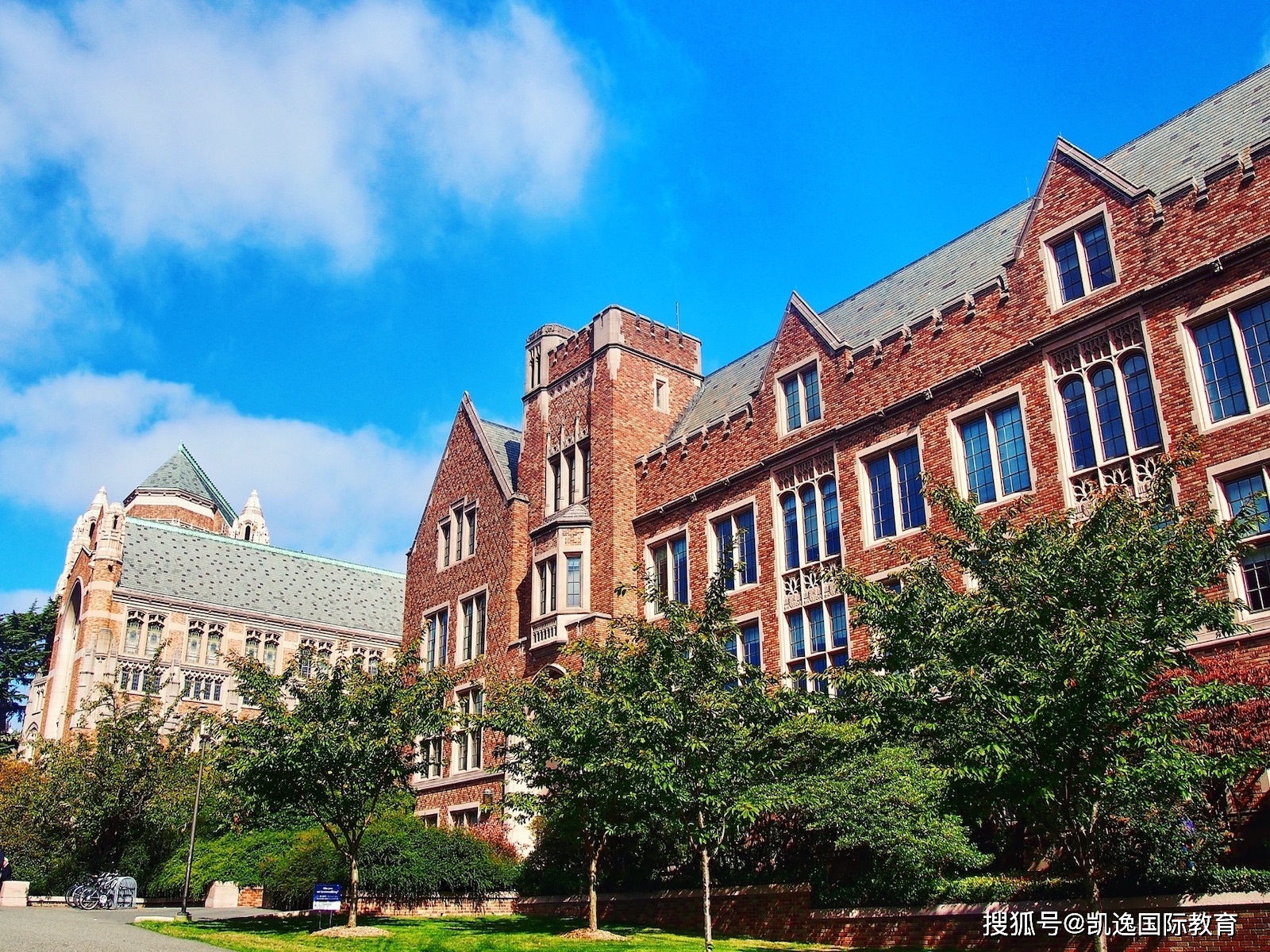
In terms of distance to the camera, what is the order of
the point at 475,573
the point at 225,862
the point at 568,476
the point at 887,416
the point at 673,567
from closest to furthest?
the point at 887,416 → the point at 673,567 → the point at 225,862 → the point at 568,476 → the point at 475,573

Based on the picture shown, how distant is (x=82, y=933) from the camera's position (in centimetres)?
2212

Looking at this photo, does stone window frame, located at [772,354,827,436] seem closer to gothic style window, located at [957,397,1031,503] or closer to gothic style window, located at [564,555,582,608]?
gothic style window, located at [957,397,1031,503]

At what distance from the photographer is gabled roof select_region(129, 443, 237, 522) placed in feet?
378

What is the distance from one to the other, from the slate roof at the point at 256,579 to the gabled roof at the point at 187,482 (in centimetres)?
2072

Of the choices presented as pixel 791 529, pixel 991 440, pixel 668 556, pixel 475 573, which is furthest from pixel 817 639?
pixel 475 573

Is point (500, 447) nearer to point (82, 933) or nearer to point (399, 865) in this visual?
point (399, 865)

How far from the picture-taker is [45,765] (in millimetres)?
49250

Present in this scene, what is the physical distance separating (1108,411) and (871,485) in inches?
260

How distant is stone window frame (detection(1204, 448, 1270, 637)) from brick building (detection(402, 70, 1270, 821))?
5 centimetres

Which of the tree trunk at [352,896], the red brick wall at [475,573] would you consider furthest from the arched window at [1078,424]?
the red brick wall at [475,573]

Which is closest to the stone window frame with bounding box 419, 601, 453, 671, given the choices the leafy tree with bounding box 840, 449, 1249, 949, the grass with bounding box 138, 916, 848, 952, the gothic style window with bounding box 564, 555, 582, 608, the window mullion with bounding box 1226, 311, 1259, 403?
the gothic style window with bounding box 564, 555, 582, 608

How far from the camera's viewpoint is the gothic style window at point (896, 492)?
26.9 meters

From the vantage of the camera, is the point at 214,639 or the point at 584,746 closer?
the point at 584,746

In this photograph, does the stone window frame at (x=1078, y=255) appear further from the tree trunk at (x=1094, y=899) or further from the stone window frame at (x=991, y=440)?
the tree trunk at (x=1094, y=899)
